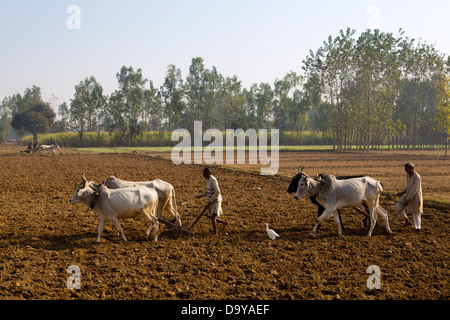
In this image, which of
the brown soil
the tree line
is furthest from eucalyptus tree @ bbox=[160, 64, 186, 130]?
the brown soil

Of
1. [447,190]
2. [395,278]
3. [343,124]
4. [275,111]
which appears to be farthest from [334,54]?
[395,278]

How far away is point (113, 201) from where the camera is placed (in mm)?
9203

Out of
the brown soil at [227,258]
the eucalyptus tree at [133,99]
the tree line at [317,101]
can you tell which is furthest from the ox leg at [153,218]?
the eucalyptus tree at [133,99]

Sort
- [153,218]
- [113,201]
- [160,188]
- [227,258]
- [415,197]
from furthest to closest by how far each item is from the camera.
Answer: [415,197] < [160,188] < [153,218] < [113,201] < [227,258]

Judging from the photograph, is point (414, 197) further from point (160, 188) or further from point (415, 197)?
point (160, 188)

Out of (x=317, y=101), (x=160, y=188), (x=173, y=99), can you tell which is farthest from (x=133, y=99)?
(x=160, y=188)

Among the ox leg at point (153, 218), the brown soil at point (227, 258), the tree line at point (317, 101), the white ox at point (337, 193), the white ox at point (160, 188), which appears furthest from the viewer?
the tree line at point (317, 101)

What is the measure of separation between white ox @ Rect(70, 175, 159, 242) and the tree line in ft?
147

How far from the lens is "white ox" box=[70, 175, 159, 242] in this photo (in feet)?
30.2

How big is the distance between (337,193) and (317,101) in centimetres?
8642

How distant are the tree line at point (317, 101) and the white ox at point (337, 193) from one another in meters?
40.9

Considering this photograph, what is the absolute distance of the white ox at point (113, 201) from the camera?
30.2 feet

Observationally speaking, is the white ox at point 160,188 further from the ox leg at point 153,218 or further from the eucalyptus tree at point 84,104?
the eucalyptus tree at point 84,104

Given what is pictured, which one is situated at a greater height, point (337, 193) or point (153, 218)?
point (337, 193)
